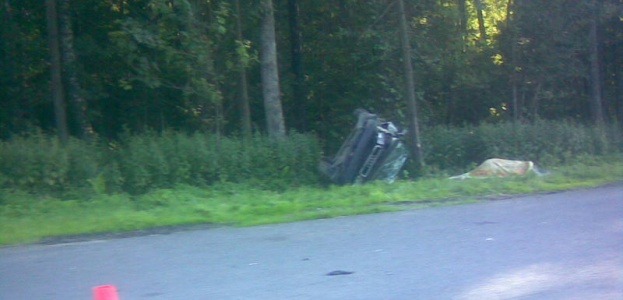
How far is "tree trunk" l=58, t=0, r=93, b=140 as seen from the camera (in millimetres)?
24928

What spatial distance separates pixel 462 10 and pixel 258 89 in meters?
8.85

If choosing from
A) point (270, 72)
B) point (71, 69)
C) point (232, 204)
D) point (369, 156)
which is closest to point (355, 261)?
point (232, 204)

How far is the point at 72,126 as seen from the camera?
1052 inches

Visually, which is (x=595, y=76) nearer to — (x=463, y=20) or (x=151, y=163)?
(x=463, y=20)

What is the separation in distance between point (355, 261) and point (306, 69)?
863 inches

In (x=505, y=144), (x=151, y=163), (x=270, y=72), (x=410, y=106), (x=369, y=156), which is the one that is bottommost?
(x=505, y=144)

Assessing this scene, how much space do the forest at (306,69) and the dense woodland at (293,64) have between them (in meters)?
0.05

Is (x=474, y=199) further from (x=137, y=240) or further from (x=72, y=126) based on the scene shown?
(x=72, y=126)

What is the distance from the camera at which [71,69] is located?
24.9 metres

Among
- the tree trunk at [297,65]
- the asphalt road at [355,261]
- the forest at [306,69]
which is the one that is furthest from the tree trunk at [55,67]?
the asphalt road at [355,261]

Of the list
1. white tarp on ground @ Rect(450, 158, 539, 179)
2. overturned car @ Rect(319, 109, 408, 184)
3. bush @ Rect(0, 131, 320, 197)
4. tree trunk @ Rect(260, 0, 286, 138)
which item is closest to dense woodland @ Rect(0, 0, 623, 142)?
tree trunk @ Rect(260, 0, 286, 138)

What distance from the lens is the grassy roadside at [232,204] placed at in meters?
13.7

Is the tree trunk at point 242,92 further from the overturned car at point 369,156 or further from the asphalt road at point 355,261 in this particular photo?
the asphalt road at point 355,261

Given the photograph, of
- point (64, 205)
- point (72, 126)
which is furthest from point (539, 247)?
point (72, 126)
